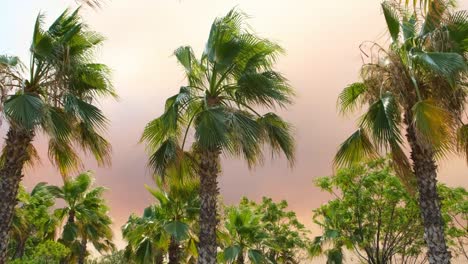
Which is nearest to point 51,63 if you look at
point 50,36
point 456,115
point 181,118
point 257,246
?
point 50,36

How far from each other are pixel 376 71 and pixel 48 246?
59.7ft

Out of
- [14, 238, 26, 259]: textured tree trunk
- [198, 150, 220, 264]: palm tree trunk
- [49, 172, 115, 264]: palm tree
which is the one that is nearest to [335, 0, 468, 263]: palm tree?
[198, 150, 220, 264]: palm tree trunk

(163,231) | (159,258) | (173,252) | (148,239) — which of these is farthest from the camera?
(159,258)

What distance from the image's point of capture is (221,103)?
14539 millimetres

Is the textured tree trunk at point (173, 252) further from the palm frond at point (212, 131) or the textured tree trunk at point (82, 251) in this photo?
the palm frond at point (212, 131)

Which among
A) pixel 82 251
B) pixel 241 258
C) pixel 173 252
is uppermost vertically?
pixel 82 251

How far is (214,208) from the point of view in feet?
45.1

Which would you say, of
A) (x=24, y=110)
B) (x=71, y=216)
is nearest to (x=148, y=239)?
(x=71, y=216)

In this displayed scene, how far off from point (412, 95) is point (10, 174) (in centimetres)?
1048

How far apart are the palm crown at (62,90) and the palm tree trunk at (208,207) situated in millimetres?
2973

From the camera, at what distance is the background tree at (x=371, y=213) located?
81.7ft

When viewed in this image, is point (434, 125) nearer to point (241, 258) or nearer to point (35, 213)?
point (241, 258)

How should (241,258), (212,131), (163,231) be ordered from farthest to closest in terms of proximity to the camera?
(241,258) → (163,231) → (212,131)

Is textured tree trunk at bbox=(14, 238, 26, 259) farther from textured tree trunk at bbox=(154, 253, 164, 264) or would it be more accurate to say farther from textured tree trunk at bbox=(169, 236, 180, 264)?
textured tree trunk at bbox=(169, 236, 180, 264)
